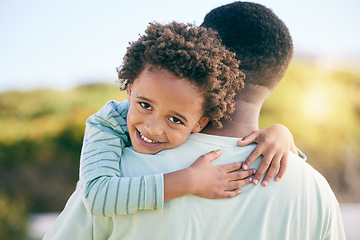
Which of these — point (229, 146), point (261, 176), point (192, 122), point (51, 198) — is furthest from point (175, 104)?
point (51, 198)

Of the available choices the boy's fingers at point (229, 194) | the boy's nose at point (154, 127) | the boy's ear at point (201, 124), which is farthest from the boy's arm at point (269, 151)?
the boy's nose at point (154, 127)

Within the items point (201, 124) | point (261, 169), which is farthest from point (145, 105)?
point (261, 169)

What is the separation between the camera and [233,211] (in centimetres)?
159

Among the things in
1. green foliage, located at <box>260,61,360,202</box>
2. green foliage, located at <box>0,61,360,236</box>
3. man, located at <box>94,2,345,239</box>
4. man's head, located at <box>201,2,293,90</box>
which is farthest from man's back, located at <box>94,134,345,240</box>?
green foliage, located at <box>260,61,360,202</box>

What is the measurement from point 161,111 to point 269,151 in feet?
1.85

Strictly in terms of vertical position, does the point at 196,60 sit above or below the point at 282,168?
above

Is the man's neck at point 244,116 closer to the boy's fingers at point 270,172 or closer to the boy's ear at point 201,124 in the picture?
the boy's ear at point 201,124

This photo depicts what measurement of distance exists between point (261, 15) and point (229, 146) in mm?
772

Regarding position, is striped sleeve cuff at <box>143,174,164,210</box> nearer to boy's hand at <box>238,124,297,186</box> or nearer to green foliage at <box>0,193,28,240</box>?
boy's hand at <box>238,124,297,186</box>

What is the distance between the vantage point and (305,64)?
8914 millimetres

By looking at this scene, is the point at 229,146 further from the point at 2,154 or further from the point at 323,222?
the point at 2,154

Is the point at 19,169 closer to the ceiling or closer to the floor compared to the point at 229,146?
closer to the floor

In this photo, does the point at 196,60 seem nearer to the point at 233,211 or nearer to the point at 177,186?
the point at 177,186

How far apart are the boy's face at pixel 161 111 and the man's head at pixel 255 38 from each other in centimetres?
36
